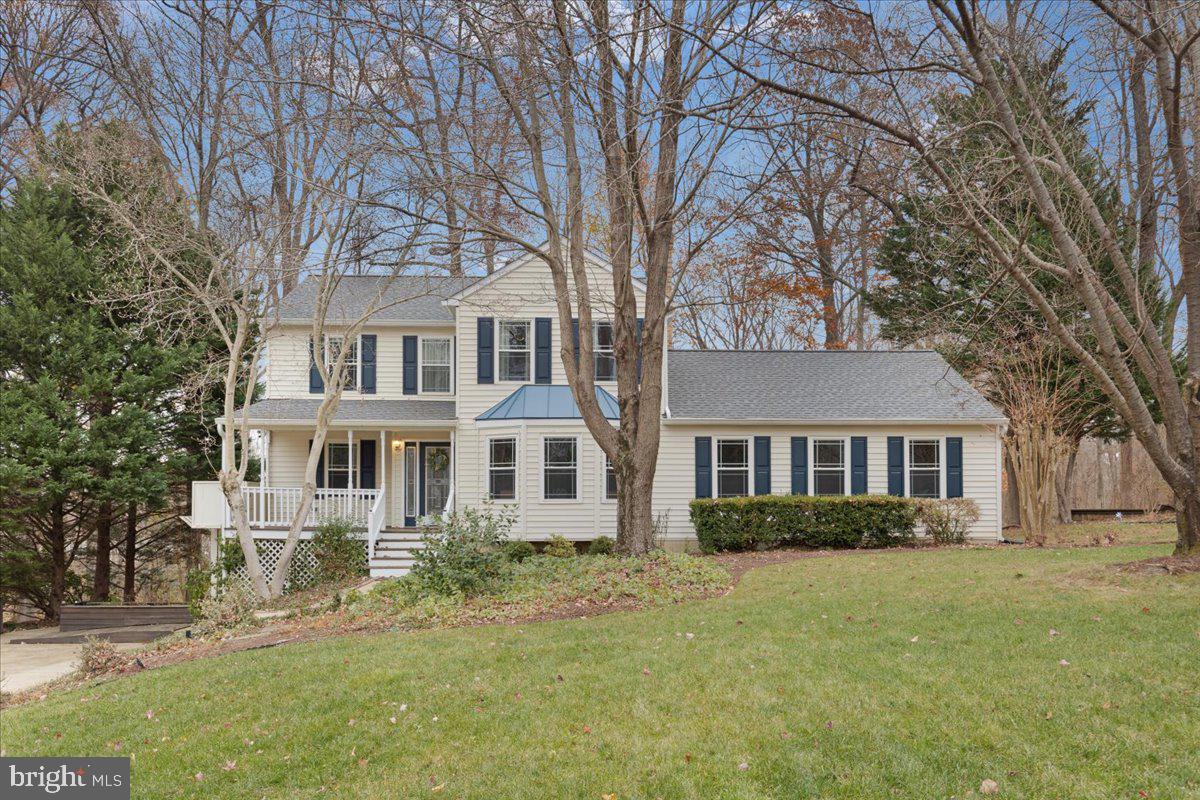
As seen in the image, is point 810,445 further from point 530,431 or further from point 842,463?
point 530,431

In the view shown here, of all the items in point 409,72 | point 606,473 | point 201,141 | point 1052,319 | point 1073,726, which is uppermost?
point 201,141

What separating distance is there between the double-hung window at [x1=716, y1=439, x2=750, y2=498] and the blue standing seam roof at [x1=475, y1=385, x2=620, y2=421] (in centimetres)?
241

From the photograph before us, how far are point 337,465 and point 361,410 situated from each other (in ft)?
4.95

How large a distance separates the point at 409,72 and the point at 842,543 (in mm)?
11522

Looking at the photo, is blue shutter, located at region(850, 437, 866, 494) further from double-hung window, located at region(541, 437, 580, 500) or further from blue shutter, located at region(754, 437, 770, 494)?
double-hung window, located at region(541, 437, 580, 500)

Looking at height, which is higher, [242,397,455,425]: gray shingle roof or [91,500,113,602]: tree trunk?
[242,397,455,425]: gray shingle roof

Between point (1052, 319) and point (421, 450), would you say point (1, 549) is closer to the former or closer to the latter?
point (421, 450)

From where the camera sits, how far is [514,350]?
17.9m

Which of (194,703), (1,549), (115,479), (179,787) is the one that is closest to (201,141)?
(115,479)

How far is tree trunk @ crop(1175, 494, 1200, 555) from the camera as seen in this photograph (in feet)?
31.9

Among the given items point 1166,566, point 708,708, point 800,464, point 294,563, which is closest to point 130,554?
point 294,563

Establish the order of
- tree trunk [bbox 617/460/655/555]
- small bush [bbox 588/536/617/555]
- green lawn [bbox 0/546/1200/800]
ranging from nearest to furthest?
green lawn [bbox 0/546/1200/800] → tree trunk [bbox 617/460/655/555] → small bush [bbox 588/536/617/555]

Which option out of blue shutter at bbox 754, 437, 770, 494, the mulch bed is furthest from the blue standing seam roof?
the mulch bed

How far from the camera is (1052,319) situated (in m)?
9.06
